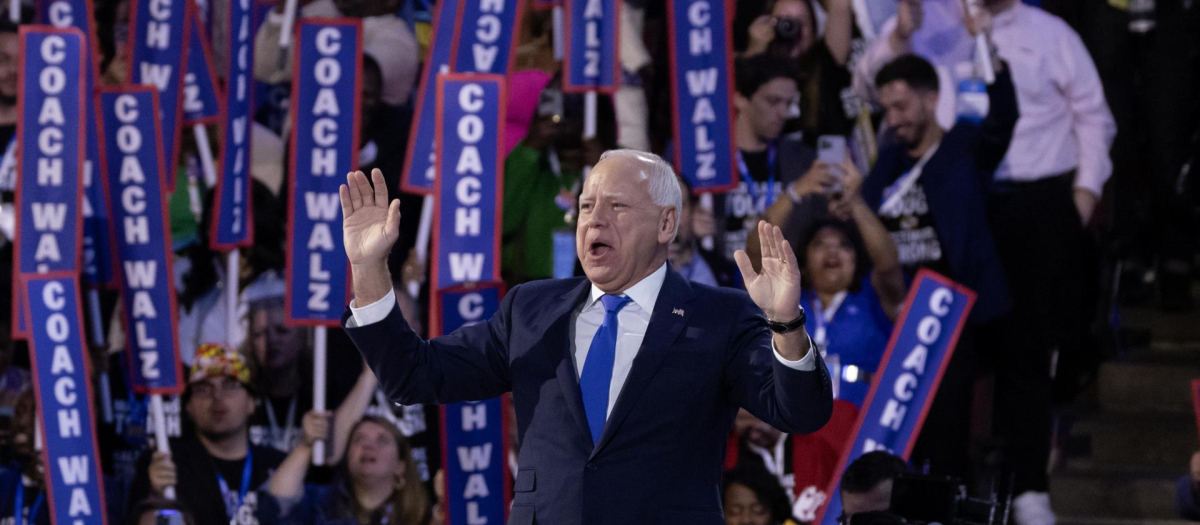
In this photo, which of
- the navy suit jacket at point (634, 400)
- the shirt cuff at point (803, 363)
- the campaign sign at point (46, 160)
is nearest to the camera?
the shirt cuff at point (803, 363)

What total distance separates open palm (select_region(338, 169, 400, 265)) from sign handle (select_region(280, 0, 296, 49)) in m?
3.60

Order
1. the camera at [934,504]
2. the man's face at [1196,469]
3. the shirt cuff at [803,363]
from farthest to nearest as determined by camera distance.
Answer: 1. the man's face at [1196,469]
2. the camera at [934,504]
3. the shirt cuff at [803,363]

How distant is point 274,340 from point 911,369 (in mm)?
2646

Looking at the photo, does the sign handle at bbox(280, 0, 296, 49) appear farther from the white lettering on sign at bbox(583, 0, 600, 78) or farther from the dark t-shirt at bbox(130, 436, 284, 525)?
the dark t-shirt at bbox(130, 436, 284, 525)

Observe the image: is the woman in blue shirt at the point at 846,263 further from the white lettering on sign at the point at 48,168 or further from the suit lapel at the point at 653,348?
the suit lapel at the point at 653,348

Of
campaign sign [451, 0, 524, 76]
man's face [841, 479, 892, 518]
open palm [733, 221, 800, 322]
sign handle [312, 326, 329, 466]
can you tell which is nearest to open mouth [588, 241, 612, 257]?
open palm [733, 221, 800, 322]

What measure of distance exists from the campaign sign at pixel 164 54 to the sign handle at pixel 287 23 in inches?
15.5

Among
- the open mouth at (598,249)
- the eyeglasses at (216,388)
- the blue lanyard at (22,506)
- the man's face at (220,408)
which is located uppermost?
the open mouth at (598,249)

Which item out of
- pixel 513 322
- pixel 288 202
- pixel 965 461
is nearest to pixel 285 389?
pixel 288 202

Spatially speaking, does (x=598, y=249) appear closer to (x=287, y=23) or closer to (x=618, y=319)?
(x=618, y=319)

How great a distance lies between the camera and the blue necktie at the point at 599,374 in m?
2.32

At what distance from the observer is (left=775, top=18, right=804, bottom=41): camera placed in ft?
18.3

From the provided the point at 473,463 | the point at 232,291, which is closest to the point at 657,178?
the point at 473,463

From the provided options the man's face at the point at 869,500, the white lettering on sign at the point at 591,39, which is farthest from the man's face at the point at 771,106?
the man's face at the point at 869,500
